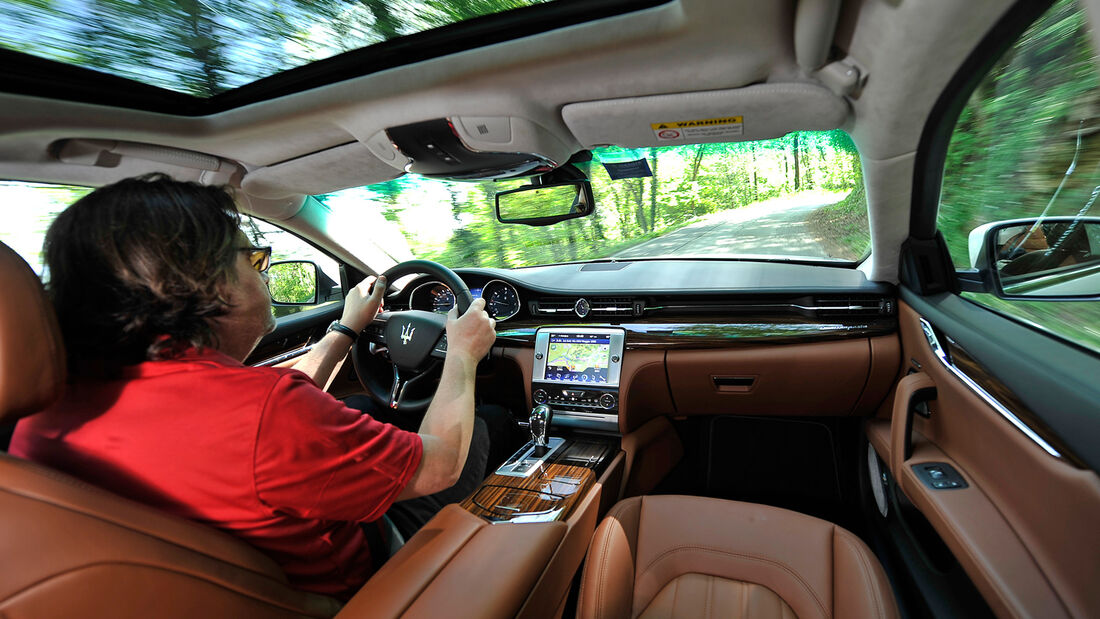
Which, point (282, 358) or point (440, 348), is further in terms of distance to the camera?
point (282, 358)

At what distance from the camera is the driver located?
1.08 m

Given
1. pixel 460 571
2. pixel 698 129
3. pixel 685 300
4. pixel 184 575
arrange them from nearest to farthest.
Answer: pixel 184 575, pixel 460 571, pixel 698 129, pixel 685 300

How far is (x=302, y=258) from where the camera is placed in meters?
3.46

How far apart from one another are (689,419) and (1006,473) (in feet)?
6.30

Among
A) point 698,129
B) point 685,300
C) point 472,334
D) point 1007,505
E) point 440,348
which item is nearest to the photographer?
point 1007,505

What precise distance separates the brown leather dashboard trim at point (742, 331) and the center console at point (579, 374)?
74 millimetres

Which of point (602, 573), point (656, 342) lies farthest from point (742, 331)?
point (602, 573)

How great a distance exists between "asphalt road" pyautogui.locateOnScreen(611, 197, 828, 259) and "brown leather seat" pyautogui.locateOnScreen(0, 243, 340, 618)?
98.7 inches

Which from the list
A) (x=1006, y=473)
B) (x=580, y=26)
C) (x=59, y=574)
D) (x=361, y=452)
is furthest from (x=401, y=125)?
(x=1006, y=473)

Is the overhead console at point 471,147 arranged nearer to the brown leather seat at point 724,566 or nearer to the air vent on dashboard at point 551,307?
the air vent on dashboard at point 551,307

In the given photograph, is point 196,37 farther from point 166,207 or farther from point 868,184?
point 868,184

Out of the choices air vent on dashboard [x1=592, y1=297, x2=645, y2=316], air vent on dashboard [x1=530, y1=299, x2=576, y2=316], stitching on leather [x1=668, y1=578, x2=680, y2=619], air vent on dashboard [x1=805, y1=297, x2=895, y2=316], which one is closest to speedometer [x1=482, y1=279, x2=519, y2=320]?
air vent on dashboard [x1=530, y1=299, x2=576, y2=316]

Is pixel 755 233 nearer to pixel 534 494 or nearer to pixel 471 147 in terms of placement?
pixel 471 147

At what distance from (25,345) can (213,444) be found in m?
0.34
